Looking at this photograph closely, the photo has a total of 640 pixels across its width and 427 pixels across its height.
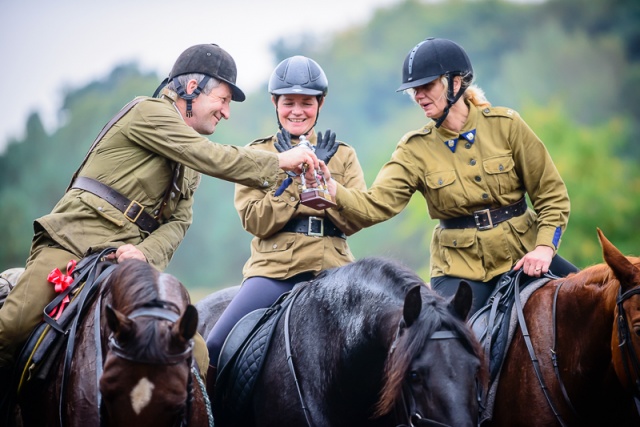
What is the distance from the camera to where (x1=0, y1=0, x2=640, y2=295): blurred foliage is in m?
51.6

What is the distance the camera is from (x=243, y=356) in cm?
621

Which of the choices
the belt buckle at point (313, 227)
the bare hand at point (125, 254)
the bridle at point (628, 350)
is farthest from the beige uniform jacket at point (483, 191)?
the bare hand at point (125, 254)

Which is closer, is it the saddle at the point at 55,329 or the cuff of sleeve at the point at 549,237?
the saddle at the point at 55,329

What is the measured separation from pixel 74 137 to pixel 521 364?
5693 cm

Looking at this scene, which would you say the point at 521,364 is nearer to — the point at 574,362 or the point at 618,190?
the point at 574,362

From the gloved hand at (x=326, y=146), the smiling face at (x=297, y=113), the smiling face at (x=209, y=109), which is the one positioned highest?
the smiling face at (x=209, y=109)

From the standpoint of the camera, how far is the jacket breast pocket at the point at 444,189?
6.89 m

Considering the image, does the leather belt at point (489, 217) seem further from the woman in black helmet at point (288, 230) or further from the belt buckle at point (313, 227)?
the belt buckle at point (313, 227)

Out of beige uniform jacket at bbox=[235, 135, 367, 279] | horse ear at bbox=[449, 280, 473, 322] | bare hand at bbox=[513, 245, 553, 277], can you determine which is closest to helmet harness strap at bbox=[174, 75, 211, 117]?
beige uniform jacket at bbox=[235, 135, 367, 279]

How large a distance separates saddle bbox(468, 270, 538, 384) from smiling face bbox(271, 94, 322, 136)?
1979 millimetres

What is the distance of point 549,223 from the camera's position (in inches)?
266

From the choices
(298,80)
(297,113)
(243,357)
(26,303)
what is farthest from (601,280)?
(26,303)

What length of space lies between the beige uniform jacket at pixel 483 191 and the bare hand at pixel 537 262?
0.12 m

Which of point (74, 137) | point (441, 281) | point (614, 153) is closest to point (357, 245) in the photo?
point (614, 153)
